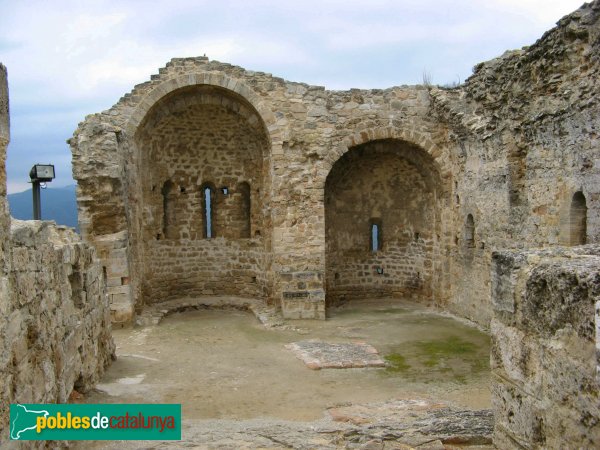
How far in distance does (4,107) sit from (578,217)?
263 inches

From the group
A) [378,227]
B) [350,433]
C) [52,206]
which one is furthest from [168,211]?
[52,206]

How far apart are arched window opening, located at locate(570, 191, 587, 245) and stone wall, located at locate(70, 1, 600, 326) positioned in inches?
0.7

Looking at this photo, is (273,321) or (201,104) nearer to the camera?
(273,321)

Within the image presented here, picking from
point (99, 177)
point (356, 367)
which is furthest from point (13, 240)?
point (99, 177)

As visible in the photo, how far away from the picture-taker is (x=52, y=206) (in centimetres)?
5044

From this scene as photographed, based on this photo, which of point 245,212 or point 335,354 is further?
point 245,212

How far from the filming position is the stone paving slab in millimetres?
7527

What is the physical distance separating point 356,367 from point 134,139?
6.29m

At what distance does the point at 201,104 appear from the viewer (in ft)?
37.5

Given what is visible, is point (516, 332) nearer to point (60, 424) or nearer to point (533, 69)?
point (60, 424)

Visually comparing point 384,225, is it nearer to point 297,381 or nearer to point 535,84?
point 535,84

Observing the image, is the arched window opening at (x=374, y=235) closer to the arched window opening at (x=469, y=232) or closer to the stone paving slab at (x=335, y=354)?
the arched window opening at (x=469, y=232)

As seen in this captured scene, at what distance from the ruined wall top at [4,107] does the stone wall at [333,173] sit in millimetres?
6389

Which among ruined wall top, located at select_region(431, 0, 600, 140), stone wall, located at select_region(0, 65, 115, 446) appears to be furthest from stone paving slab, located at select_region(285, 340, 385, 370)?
ruined wall top, located at select_region(431, 0, 600, 140)
